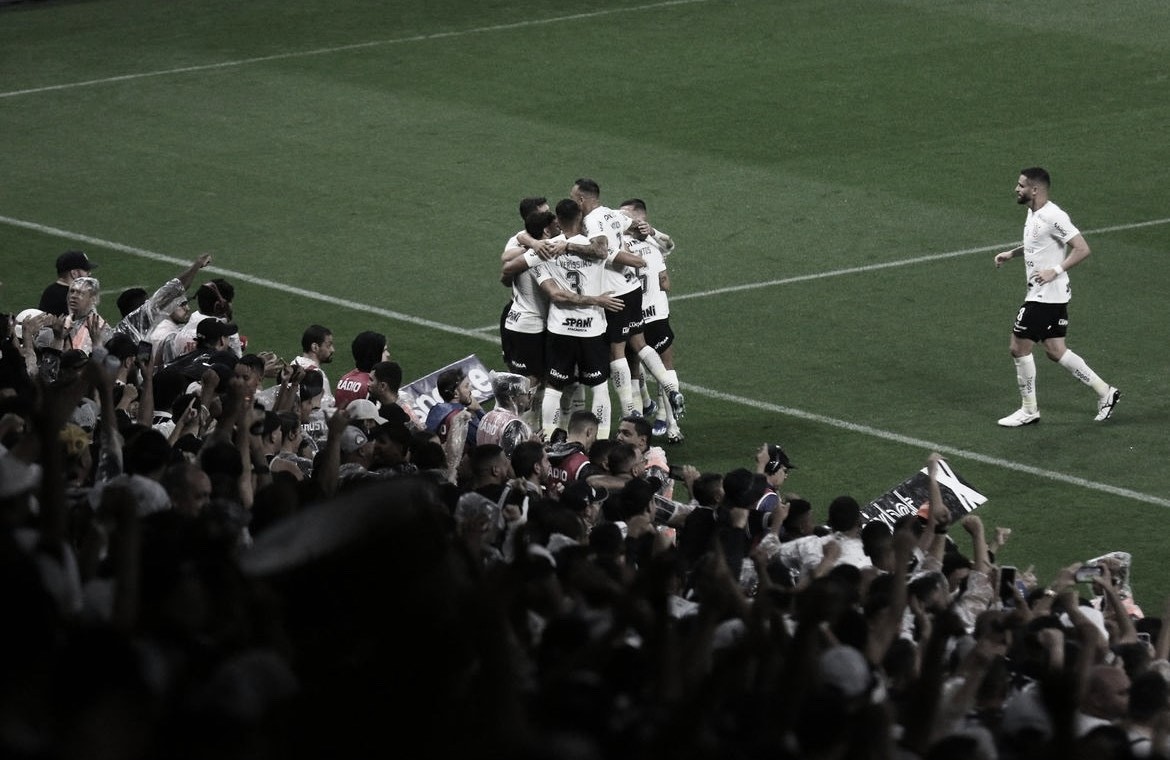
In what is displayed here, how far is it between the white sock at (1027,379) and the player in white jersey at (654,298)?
249 cm

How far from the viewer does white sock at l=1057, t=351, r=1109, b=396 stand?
14930mm

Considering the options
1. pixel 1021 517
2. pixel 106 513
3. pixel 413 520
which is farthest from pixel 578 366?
pixel 413 520

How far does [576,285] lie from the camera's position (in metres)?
14.2

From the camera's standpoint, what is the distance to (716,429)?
49.5ft

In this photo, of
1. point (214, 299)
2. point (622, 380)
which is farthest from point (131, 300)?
point (622, 380)

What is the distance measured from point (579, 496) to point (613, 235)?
5244mm

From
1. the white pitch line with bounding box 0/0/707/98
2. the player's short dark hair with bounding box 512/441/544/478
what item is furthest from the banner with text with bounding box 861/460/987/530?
the white pitch line with bounding box 0/0/707/98

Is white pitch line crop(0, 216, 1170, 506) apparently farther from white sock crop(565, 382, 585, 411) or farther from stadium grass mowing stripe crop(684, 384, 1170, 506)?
white sock crop(565, 382, 585, 411)

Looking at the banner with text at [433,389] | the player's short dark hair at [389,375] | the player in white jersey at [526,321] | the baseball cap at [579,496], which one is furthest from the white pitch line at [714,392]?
the baseball cap at [579,496]

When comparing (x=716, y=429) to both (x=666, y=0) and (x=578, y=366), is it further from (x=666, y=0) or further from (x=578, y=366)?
(x=666, y=0)

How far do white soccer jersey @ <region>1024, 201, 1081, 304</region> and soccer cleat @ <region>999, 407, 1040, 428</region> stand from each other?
2.74 ft

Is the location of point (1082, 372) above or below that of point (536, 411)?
above

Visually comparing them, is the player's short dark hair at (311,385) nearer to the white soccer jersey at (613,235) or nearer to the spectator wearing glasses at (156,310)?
the spectator wearing glasses at (156,310)

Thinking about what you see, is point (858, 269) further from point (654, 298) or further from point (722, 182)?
point (654, 298)
